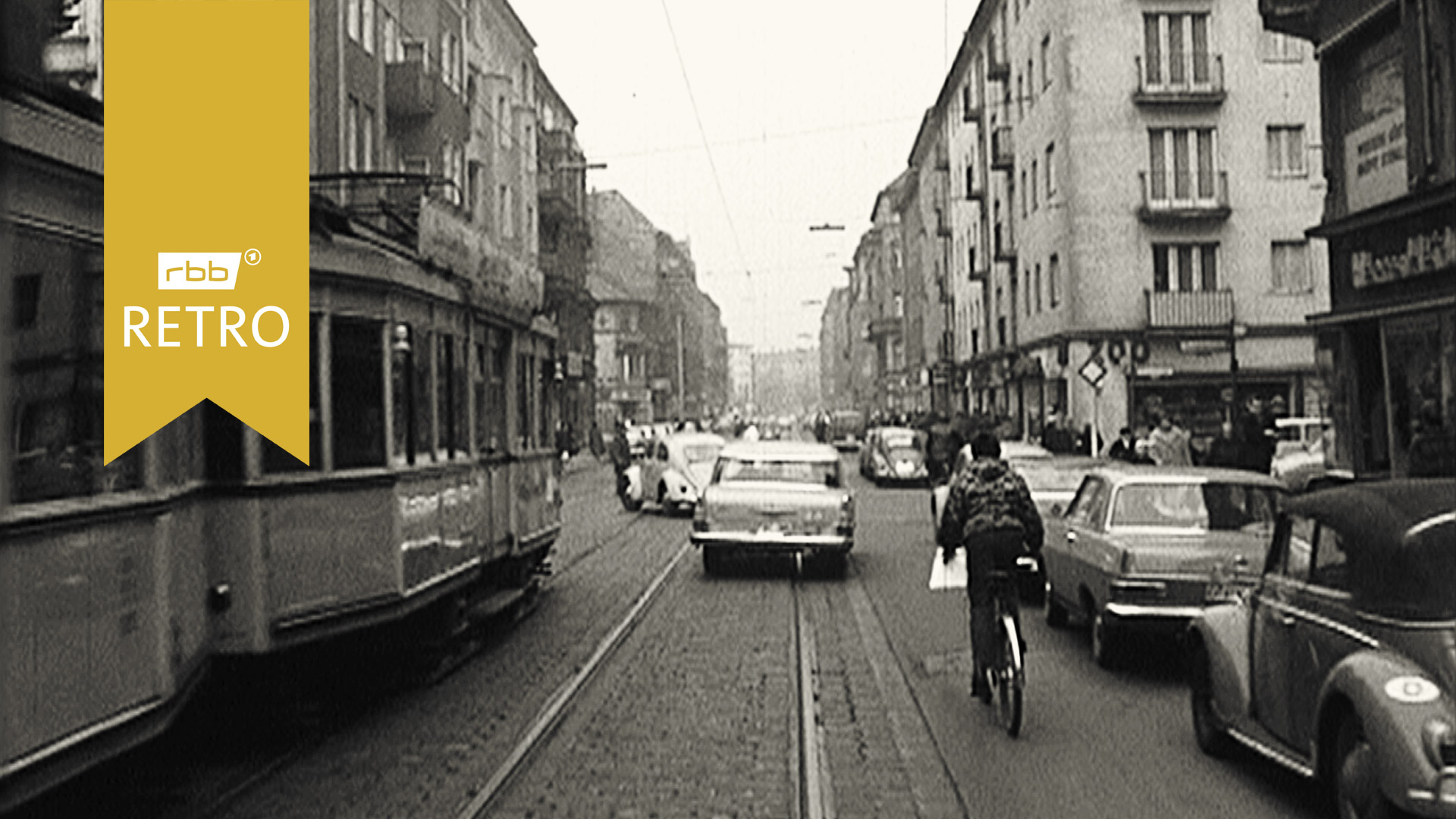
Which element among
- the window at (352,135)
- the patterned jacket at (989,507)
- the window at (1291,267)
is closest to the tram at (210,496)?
the patterned jacket at (989,507)

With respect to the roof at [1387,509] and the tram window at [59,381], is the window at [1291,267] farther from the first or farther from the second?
the tram window at [59,381]

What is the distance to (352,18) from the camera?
32.4m

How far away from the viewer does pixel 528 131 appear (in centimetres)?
5609

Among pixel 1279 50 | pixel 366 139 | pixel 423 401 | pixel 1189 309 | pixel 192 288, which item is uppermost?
pixel 1279 50

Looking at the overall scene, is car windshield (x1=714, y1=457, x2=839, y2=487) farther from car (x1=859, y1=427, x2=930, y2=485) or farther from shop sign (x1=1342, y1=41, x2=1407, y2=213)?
car (x1=859, y1=427, x2=930, y2=485)

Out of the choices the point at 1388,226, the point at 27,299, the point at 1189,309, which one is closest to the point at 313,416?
the point at 27,299

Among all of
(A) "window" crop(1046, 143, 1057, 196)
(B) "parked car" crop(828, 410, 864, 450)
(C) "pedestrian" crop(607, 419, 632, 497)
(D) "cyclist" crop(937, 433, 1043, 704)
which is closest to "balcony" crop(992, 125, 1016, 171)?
(A) "window" crop(1046, 143, 1057, 196)

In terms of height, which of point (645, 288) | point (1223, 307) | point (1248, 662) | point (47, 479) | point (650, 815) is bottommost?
point (650, 815)

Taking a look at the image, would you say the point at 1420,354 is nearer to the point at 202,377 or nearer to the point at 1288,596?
the point at 1288,596

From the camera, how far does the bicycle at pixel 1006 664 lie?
8430mm

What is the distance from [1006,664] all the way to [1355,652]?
2782mm

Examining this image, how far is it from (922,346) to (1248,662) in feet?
259

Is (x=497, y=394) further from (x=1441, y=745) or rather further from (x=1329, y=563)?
(x=1441, y=745)

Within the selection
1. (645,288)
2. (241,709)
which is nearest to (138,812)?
(241,709)
